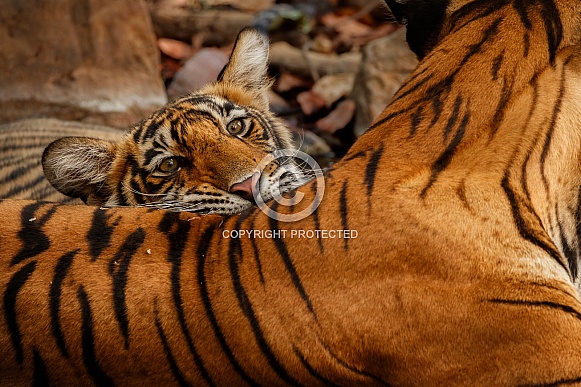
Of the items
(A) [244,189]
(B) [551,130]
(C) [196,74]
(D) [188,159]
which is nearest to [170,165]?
(D) [188,159]

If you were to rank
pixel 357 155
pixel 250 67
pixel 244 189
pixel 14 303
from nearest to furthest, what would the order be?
pixel 14 303
pixel 357 155
pixel 244 189
pixel 250 67

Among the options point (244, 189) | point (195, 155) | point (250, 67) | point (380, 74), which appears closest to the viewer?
point (244, 189)

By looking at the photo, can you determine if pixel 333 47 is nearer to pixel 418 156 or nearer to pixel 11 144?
pixel 11 144

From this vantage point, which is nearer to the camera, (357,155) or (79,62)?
(357,155)

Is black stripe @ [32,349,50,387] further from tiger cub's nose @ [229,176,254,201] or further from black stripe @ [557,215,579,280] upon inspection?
black stripe @ [557,215,579,280]

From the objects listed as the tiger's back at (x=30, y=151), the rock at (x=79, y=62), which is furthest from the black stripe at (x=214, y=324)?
the rock at (x=79, y=62)

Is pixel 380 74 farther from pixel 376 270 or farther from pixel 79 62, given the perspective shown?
pixel 376 270

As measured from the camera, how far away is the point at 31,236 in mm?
1639

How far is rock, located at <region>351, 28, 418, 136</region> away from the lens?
411 cm

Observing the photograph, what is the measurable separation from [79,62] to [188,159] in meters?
2.00

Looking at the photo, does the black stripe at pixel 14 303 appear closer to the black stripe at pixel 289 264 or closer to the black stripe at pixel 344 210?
the black stripe at pixel 289 264

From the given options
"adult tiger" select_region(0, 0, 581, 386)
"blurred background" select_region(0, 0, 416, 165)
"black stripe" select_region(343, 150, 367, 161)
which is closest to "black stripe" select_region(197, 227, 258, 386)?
"adult tiger" select_region(0, 0, 581, 386)

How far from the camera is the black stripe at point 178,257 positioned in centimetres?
152

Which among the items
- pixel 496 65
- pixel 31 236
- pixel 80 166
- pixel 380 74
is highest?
pixel 380 74
